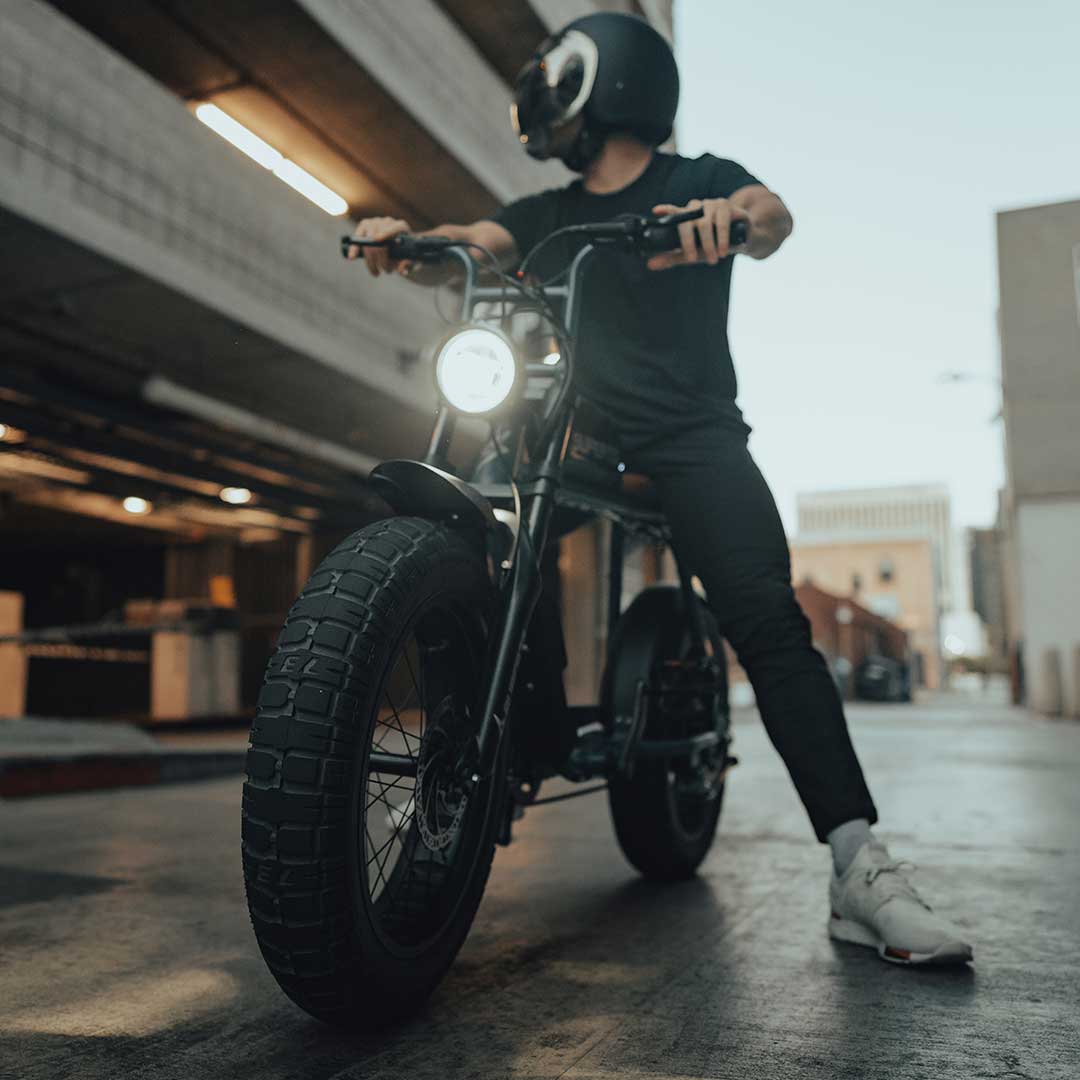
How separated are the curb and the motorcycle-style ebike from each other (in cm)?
364

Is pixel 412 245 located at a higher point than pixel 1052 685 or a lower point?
higher

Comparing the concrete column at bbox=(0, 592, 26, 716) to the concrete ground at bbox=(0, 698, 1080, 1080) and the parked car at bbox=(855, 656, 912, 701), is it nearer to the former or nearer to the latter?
the concrete ground at bbox=(0, 698, 1080, 1080)

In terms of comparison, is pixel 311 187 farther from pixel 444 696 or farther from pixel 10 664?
pixel 444 696

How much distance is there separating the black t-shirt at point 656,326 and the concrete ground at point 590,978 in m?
0.97

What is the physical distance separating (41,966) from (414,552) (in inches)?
38.9

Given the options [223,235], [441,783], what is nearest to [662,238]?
[441,783]

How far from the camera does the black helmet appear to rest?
213cm

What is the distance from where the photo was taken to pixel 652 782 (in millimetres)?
2463

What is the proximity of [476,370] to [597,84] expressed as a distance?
30.4 inches

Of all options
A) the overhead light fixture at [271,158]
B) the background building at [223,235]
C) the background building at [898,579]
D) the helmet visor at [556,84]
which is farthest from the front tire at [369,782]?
the background building at [898,579]

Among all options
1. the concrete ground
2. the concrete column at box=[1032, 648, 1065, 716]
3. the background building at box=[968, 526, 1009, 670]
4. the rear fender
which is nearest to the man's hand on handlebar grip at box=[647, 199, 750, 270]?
the rear fender

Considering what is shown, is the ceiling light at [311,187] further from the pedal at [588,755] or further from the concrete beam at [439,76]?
the pedal at [588,755]

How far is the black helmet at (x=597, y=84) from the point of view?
6.98 feet

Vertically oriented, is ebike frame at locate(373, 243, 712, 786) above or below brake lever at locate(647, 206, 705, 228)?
below
